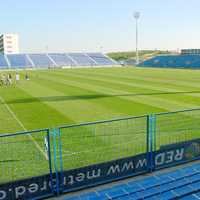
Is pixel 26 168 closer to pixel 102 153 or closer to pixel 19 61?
pixel 102 153

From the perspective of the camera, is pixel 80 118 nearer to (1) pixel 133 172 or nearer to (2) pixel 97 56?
(1) pixel 133 172

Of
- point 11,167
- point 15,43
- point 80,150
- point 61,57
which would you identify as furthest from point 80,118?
point 15,43

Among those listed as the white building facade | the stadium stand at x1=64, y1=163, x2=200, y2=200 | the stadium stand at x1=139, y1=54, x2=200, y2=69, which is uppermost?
the white building facade

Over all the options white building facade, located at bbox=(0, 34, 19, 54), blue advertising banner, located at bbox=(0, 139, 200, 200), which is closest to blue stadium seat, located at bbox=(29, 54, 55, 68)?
white building facade, located at bbox=(0, 34, 19, 54)

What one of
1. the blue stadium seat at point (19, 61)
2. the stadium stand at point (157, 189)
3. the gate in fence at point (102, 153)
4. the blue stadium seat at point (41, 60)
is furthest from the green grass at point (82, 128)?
the blue stadium seat at point (41, 60)

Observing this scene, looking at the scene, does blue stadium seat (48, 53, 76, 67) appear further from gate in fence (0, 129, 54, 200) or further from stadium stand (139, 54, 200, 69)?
gate in fence (0, 129, 54, 200)

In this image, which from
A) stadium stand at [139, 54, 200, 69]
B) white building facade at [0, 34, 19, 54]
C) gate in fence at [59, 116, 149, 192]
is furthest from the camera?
white building facade at [0, 34, 19, 54]

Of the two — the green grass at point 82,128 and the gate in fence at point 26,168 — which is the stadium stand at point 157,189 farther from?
the green grass at point 82,128

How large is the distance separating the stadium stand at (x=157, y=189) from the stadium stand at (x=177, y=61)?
61567 mm

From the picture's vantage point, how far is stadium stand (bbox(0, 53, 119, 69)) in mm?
78688

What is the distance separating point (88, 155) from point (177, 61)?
6931 cm

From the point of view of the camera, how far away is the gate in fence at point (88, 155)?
5.94 metres

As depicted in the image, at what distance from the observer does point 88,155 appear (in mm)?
8102

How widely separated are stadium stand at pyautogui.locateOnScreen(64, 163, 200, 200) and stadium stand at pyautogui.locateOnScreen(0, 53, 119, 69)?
238ft
